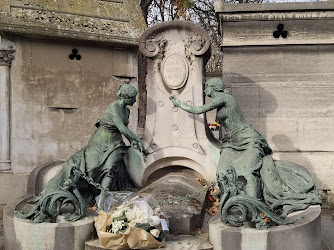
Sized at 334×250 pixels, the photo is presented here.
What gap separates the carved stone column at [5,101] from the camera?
7230mm

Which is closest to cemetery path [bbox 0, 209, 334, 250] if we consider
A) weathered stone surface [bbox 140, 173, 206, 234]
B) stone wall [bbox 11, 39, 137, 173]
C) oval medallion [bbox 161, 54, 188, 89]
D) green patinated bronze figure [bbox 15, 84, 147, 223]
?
green patinated bronze figure [bbox 15, 84, 147, 223]

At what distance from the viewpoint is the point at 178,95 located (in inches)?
237

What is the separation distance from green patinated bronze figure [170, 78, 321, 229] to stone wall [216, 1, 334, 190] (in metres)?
2.56

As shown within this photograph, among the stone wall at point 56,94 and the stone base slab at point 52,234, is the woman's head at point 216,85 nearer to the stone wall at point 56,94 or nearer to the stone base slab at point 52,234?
the stone base slab at point 52,234

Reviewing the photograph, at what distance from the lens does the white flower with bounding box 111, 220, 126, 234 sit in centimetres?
371

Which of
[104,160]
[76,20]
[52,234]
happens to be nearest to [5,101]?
[76,20]

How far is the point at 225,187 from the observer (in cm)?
400

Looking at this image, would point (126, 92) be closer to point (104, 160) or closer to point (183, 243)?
point (104, 160)

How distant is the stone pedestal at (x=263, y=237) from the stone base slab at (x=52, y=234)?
1132mm

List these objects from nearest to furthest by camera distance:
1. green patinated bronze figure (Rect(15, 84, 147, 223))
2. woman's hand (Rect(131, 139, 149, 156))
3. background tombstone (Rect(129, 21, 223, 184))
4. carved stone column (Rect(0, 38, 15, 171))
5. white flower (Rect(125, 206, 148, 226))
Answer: white flower (Rect(125, 206, 148, 226))
green patinated bronze figure (Rect(15, 84, 147, 223))
woman's hand (Rect(131, 139, 149, 156))
background tombstone (Rect(129, 21, 223, 184))
carved stone column (Rect(0, 38, 15, 171))

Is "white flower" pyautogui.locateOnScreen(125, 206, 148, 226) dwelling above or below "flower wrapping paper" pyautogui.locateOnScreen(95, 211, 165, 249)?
above

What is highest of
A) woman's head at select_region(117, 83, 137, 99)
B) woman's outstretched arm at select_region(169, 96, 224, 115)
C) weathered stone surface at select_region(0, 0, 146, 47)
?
weathered stone surface at select_region(0, 0, 146, 47)

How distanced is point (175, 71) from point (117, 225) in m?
2.80

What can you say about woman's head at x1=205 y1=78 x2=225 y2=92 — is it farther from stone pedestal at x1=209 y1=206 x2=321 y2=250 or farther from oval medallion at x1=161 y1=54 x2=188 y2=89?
stone pedestal at x1=209 y1=206 x2=321 y2=250
